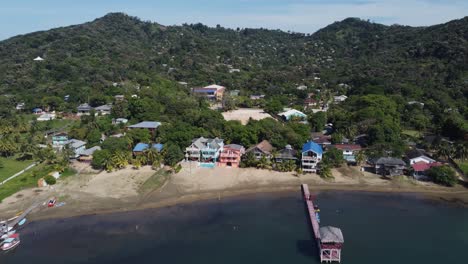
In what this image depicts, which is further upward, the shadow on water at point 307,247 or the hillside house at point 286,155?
the hillside house at point 286,155

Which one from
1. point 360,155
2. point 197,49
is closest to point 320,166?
point 360,155

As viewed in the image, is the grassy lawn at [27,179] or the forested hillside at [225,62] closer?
the grassy lawn at [27,179]

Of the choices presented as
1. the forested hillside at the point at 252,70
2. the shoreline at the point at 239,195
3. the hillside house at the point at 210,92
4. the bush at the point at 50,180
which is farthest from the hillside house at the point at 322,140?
the hillside house at the point at 210,92

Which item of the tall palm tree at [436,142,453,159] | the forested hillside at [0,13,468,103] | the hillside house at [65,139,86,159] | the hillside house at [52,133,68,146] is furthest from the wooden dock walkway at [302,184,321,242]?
the forested hillside at [0,13,468,103]

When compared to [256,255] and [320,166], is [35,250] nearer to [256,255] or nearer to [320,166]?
[256,255]

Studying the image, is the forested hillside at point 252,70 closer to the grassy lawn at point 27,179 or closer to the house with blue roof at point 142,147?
the house with blue roof at point 142,147

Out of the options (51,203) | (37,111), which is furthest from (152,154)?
(37,111)
